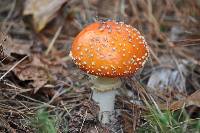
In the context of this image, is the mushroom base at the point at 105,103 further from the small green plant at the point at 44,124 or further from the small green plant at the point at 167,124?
the small green plant at the point at 44,124

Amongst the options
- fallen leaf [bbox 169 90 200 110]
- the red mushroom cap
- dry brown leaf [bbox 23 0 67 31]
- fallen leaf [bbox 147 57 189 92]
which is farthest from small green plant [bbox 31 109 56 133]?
dry brown leaf [bbox 23 0 67 31]

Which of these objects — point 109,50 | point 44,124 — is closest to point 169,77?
point 109,50

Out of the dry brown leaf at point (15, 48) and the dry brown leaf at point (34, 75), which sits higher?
the dry brown leaf at point (15, 48)

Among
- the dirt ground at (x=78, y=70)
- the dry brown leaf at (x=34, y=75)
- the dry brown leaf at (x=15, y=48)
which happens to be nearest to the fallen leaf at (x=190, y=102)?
the dirt ground at (x=78, y=70)

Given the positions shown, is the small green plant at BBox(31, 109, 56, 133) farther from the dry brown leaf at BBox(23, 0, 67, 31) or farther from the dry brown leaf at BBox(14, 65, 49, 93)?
the dry brown leaf at BBox(23, 0, 67, 31)

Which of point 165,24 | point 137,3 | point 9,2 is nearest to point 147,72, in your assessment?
point 165,24

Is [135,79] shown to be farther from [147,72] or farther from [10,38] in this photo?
[10,38]

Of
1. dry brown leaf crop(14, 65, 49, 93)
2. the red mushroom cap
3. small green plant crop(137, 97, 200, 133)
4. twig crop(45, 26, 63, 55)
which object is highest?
the red mushroom cap
